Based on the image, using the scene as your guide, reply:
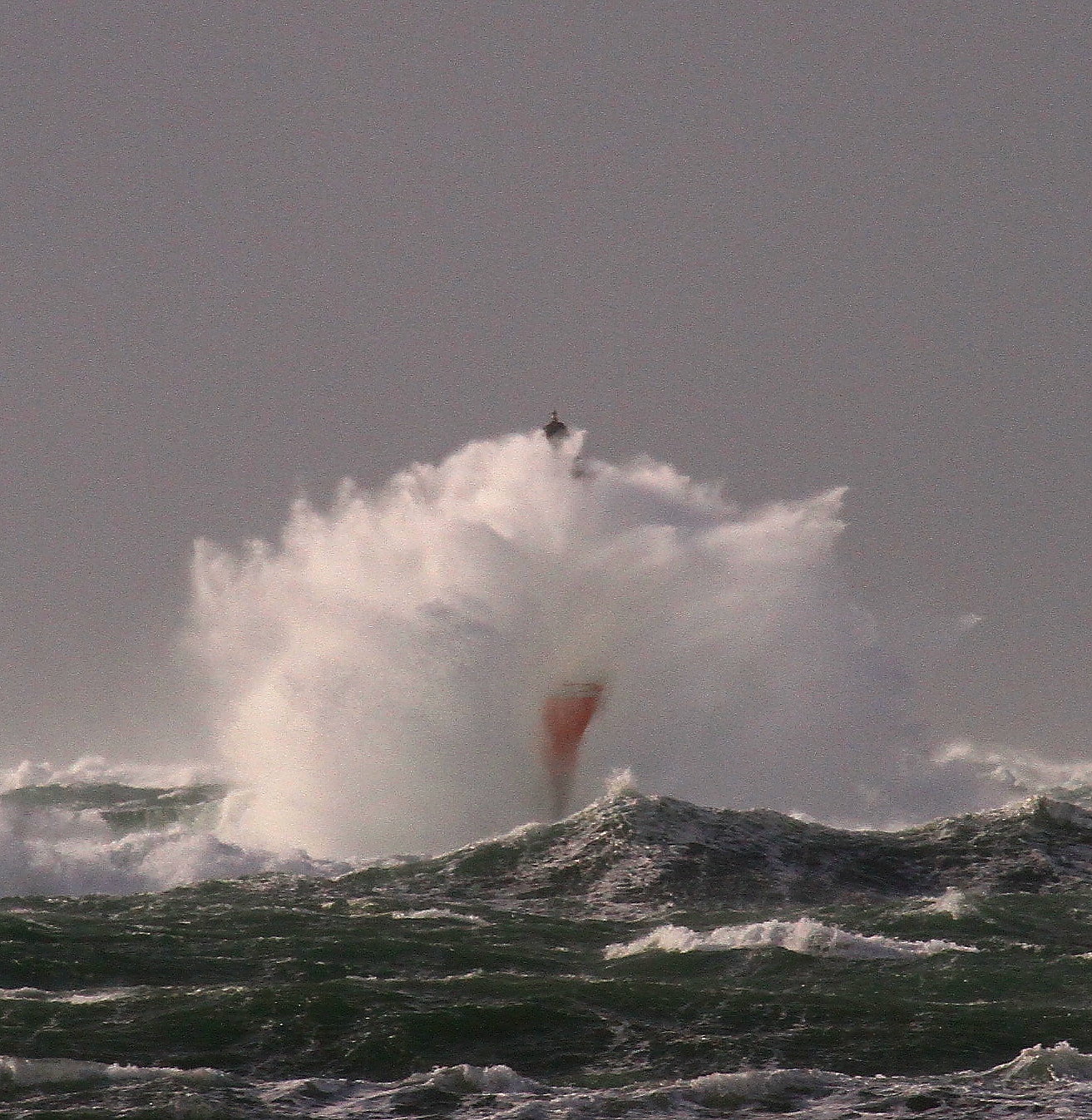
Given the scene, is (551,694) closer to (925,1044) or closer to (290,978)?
(290,978)

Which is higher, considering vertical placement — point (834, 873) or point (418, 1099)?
point (834, 873)

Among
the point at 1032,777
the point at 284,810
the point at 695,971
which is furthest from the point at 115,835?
the point at 1032,777

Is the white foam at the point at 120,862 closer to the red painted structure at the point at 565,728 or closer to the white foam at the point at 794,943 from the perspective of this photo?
the white foam at the point at 794,943

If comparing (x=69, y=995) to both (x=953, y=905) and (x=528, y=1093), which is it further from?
(x=953, y=905)

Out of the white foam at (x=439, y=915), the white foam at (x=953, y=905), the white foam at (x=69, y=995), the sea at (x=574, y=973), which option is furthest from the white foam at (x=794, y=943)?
the white foam at (x=69, y=995)

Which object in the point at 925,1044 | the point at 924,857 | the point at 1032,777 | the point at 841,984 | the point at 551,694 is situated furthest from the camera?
the point at 1032,777

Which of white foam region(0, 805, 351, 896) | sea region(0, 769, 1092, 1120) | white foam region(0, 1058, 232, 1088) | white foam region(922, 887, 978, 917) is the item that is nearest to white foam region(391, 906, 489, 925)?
sea region(0, 769, 1092, 1120)
